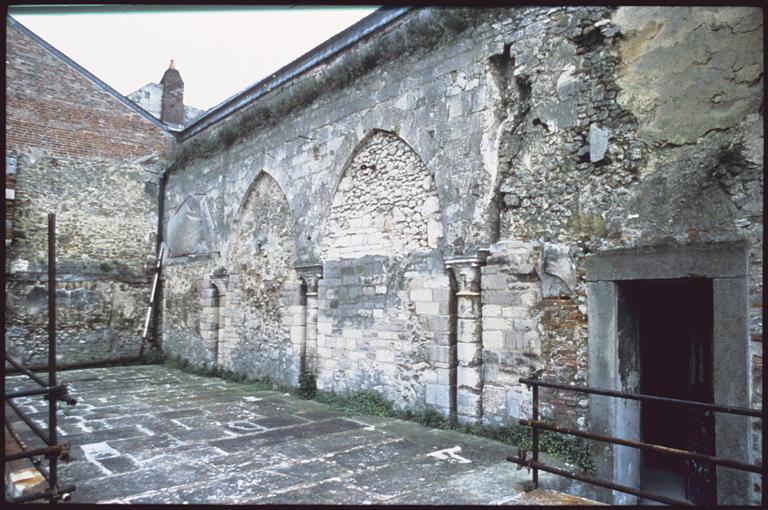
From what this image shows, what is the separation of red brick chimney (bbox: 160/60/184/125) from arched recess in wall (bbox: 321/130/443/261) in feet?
36.6

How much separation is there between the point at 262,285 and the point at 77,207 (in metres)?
5.54

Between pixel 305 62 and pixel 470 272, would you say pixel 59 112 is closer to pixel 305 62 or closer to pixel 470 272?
pixel 305 62

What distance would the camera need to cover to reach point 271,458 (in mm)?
4969

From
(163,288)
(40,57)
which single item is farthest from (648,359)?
(40,57)

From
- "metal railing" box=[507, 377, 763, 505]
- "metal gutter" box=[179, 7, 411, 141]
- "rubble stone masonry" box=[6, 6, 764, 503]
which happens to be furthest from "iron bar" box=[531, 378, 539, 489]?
"metal gutter" box=[179, 7, 411, 141]

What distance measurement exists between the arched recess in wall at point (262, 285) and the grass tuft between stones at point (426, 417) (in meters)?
0.21

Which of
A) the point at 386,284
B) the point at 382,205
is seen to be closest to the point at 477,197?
the point at 382,205

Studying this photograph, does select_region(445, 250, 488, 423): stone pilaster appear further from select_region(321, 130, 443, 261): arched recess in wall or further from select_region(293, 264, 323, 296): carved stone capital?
select_region(293, 264, 323, 296): carved stone capital

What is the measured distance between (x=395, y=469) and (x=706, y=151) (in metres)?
3.62

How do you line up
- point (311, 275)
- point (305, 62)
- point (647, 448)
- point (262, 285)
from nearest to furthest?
1. point (647, 448)
2. point (311, 275)
3. point (305, 62)
4. point (262, 285)

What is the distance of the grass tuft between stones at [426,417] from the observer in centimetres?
483

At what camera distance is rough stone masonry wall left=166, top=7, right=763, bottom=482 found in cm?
420

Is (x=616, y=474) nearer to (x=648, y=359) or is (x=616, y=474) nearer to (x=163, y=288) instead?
(x=648, y=359)

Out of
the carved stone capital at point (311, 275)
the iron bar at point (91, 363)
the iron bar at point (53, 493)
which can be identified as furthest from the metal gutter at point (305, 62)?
the iron bar at point (53, 493)
